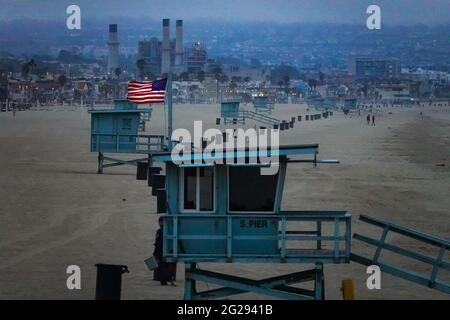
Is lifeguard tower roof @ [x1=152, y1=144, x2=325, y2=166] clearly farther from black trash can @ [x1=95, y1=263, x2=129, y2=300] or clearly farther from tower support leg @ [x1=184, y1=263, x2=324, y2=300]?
black trash can @ [x1=95, y1=263, x2=129, y2=300]

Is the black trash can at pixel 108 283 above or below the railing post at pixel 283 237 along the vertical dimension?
below

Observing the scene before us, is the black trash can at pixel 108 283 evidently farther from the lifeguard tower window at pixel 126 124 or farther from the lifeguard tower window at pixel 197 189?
the lifeguard tower window at pixel 126 124

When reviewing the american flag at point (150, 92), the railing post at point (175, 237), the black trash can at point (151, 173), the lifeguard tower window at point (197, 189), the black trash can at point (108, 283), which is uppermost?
the american flag at point (150, 92)

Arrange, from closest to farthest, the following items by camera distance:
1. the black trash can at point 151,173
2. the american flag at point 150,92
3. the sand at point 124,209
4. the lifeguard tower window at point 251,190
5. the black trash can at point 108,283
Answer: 1. the lifeguard tower window at point 251,190
2. the black trash can at point 108,283
3. the sand at point 124,209
4. the american flag at point 150,92
5. the black trash can at point 151,173

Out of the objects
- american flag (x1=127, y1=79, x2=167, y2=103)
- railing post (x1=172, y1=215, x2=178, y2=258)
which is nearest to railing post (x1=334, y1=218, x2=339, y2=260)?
railing post (x1=172, y1=215, x2=178, y2=258)

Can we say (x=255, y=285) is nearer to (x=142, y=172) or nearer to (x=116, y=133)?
(x=142, y=172)

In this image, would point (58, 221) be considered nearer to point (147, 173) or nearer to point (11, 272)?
point (11, 272)

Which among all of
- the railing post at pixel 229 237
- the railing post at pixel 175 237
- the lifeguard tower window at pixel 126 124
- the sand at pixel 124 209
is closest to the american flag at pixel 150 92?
the sand at pixel 124 209

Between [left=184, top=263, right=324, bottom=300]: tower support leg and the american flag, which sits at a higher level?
the american flag
